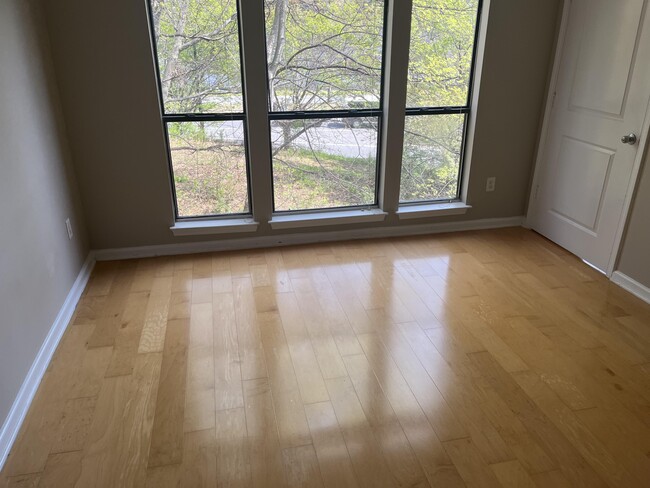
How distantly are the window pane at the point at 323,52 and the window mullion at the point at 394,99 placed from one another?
0.33ft

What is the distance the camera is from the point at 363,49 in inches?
→ 130

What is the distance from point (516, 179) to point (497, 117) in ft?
1.72

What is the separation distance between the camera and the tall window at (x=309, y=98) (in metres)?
3.08

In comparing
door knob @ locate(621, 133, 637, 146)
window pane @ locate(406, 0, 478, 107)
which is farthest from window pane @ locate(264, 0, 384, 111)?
door knob @ locate(621, 133, 637, 146)

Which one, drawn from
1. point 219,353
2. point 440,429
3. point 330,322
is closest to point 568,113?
point 330,322

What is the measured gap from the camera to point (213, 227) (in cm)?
343

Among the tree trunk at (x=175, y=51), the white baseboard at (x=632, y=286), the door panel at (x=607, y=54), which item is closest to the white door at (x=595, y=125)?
the door panel at (x=607, y=54)

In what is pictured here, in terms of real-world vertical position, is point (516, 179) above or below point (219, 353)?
above

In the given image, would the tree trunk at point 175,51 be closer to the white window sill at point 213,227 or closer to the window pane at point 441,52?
the white window sill at point 213,227

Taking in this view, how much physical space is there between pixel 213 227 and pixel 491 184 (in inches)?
81.3

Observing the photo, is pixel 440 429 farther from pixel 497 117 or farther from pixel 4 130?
pixel 497 117

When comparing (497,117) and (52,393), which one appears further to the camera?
(497,117)

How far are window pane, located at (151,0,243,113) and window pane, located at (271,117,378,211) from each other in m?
0.40

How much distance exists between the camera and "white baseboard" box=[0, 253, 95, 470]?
6.14ft
